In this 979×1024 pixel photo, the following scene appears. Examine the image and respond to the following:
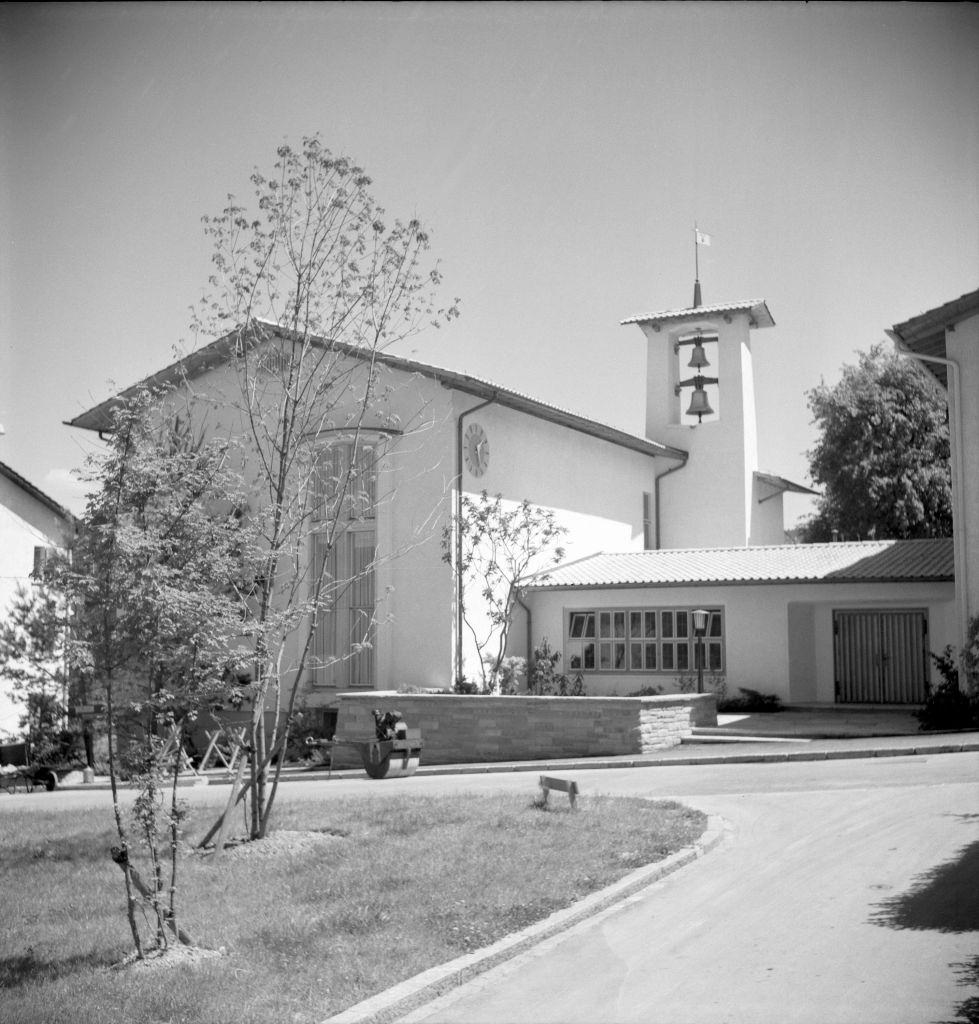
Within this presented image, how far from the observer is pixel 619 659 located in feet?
85.7

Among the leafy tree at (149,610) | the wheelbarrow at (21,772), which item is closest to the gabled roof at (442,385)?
the leafy tree at (149,610)

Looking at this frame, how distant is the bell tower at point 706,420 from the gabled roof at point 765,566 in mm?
3782

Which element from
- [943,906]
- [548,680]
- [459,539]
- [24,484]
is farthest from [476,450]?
[943,906]

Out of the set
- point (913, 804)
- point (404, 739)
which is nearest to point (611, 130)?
point (913, 804)

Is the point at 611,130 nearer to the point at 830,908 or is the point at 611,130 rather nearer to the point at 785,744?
the point at 830,908

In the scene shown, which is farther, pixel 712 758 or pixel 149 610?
pixel 712 758

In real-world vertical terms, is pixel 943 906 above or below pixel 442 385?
below

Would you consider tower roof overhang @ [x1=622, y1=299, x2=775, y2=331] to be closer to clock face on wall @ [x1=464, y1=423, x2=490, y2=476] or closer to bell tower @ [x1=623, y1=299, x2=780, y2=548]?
bell tower @ [x1=623, y1=299, x2=780, y2=548]

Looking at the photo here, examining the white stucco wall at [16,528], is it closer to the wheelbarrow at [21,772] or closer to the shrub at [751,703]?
the wheelbarrow at [21,772]

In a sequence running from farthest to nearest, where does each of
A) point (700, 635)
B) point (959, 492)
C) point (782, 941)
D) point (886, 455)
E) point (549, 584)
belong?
1. point (886, 455)
2. point (549, 584)
3. point (700, 635)
4. point (959, 492)
5. point (782, 941)

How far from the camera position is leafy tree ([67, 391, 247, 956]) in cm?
741

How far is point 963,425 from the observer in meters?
20.4

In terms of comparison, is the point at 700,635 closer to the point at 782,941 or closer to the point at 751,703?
the point at 751,703

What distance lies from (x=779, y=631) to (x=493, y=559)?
6499 mm
